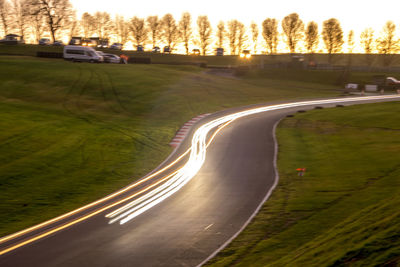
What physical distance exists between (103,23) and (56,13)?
141ft

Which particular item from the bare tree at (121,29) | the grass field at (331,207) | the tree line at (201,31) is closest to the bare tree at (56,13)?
the tree line at (201,31)

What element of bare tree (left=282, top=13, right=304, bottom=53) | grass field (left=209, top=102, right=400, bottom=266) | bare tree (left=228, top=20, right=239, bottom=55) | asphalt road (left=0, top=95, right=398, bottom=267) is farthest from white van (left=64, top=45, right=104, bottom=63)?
bare tree (left=228, top=20, right=239, bottom=55)

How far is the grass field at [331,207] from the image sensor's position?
751cm

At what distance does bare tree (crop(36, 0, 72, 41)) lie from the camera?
97.6m

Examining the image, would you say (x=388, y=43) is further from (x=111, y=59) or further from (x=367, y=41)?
(x=111, y=59)

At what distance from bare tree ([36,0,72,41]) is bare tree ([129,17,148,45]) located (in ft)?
101

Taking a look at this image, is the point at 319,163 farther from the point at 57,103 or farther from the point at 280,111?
the point at 57,103

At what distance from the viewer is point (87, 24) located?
14475cm

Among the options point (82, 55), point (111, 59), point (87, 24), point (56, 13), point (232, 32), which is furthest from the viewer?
point (87, 24)

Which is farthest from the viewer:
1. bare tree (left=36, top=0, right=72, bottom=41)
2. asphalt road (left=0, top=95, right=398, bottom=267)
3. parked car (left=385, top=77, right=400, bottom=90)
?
bare tree (left=36, top=0, right=72, bottom=41)

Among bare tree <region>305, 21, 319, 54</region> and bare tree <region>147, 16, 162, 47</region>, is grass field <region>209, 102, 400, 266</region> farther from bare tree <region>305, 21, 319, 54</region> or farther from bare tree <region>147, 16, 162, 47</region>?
bare tree <region>147, 16, 162, 47</region>

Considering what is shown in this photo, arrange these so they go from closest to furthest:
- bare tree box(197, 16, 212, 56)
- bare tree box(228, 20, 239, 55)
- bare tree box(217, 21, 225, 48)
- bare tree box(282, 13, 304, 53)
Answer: bare tree box(282, 13, 304, 53)
bare tree box(197, 16, 212, 56)
bare tree box(228, 20, 239, 55)
bare tree box(217, 21, 225, 48)

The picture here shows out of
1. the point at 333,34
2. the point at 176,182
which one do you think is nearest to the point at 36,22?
the point at 333,34

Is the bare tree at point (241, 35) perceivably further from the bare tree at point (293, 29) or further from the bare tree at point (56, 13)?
the bare tree at point (56, 13)
